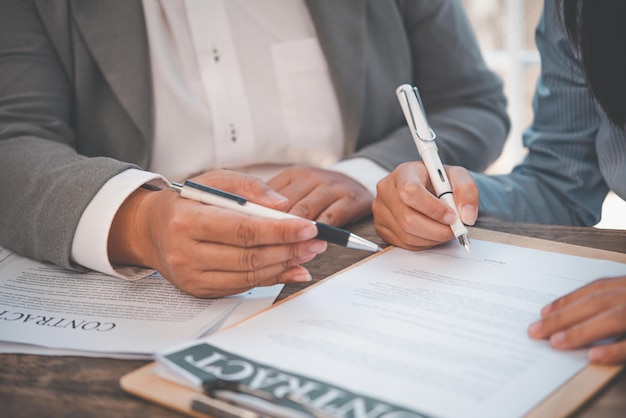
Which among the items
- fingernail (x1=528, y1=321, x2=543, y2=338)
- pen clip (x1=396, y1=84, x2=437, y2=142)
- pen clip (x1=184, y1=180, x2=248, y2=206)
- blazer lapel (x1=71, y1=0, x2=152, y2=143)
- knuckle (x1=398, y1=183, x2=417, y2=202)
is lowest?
fingernail (x1=528, y1=321, x2=543, y2=338)

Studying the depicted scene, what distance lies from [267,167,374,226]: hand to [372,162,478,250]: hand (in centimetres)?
10

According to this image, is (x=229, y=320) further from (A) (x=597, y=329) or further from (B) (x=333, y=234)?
(A) (x=597, y=329)

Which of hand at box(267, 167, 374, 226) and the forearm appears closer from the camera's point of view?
the forearm

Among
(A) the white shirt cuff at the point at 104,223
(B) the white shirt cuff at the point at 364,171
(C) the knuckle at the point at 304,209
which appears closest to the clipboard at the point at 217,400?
(A) the white shirt cuff at the point at 104,223

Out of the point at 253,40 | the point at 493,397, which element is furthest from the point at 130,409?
the point at 253,40

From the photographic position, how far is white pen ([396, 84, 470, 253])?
742 millimetres

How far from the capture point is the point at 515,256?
723mm

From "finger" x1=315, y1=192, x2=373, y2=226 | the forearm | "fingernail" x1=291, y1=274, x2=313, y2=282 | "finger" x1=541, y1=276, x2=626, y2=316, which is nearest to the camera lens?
"finger" x1=541, y1=276, x2=626, y2=316

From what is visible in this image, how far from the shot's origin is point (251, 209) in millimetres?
650

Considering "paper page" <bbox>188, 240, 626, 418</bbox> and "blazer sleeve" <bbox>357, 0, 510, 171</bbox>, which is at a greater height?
"blazer sleeve" <bbox>357, 0, 510, 171</bbox>

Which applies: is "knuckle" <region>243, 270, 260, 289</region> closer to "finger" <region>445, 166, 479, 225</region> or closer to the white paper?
the white paper

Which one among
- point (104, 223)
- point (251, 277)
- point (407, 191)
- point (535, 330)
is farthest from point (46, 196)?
point (535, 330)

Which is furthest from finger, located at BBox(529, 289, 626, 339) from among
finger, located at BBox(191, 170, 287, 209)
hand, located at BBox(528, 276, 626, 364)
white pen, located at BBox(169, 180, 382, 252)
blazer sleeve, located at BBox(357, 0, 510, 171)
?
blazer sleeve, located at BBox(357, 0, 510, 171)

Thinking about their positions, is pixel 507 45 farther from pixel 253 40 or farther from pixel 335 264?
pixel 335 264
